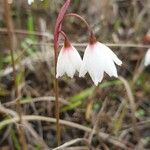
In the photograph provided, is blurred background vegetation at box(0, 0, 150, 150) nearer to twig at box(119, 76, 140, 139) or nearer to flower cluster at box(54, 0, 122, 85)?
twig at box(119, 76, 140, 139)

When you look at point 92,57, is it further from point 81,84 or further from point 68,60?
point 81,84

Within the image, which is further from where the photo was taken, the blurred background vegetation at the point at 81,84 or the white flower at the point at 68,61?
the blurred background vegetation at the point at 81,84

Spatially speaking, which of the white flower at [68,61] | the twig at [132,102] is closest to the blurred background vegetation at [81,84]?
the twig at [132,102]

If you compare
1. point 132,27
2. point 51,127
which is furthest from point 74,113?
point 132,27

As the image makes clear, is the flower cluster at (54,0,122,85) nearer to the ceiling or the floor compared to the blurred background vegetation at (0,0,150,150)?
nearer to the ceiling

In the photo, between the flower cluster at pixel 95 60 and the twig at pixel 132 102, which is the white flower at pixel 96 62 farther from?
the twig at pixel 132 102

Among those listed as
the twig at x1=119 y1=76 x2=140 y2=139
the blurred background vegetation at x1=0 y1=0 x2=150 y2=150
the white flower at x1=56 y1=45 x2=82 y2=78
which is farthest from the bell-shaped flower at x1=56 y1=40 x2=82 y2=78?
the twig at x1=119 y1=76 x2=140 y2=139

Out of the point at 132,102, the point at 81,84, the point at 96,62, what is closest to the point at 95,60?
the point at 96,62
